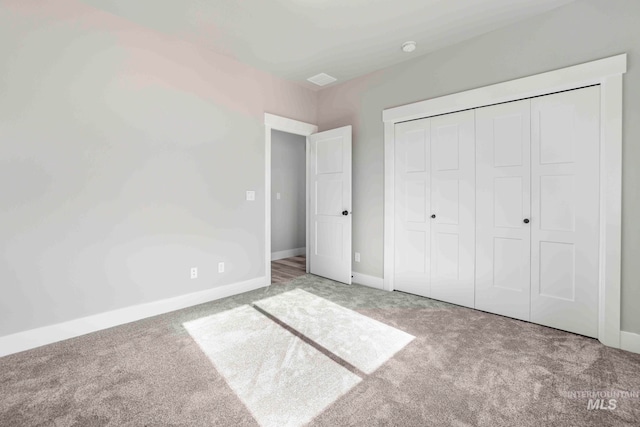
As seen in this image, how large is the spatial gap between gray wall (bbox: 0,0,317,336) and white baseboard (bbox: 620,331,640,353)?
3.49 meters

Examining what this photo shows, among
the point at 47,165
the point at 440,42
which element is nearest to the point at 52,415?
the point at 47,165

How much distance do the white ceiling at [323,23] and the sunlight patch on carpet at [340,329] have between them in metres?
2.74

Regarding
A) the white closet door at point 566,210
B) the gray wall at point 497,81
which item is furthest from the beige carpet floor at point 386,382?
the gray wall at point 497,81

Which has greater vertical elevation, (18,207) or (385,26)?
(385,26)

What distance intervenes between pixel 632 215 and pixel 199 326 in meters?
3.55

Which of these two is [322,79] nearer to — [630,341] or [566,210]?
[566,210]

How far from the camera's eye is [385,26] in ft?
8.94

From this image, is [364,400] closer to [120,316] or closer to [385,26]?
[120,316]

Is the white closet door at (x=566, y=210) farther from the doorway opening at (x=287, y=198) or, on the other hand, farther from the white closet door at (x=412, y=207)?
the doorway opening at (x=287, y=198)

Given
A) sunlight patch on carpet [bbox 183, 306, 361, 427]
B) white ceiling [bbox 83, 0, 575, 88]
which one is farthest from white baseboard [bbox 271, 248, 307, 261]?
white ceiling [bbox 83, 0, 575, 88]

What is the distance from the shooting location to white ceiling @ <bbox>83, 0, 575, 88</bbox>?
2.42 meters

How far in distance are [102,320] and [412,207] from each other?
10.8 feet

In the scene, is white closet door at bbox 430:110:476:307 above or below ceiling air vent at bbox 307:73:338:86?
below

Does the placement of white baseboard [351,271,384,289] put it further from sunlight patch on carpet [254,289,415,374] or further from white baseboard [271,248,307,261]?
white baseboard [271,248,307,261]
